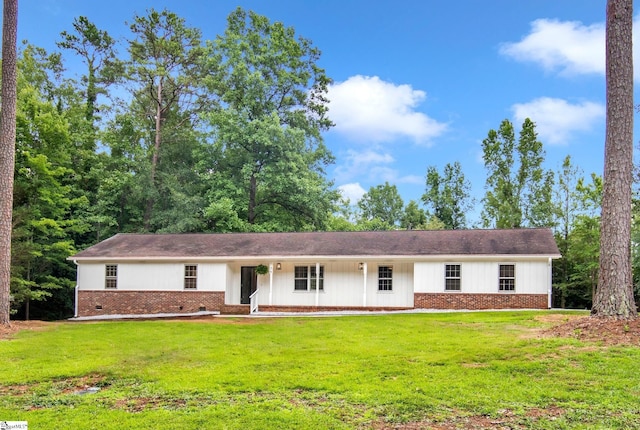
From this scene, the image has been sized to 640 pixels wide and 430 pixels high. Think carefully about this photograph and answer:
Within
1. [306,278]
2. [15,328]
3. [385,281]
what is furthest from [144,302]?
[385,281]

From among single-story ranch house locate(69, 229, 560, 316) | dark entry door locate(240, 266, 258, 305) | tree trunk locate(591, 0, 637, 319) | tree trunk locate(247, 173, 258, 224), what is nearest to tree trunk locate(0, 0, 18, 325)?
single-story ranch house locate(69, 229, 560, 316)

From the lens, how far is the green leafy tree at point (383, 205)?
47.5 m

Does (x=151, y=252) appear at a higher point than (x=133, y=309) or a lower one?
higher

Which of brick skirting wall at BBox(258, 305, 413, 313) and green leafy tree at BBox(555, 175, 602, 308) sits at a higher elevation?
green leafy tree at BBox(555, 175, 602, 308)

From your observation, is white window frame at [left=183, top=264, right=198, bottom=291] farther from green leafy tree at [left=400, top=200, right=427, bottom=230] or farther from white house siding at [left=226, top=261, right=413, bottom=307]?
green leafy tree at [left=400, top=200, right=427, bottom=230]

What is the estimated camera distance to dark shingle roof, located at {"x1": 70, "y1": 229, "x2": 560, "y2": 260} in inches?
750

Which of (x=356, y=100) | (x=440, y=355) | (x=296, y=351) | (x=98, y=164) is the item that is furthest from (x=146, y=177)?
(x=440, y=355)

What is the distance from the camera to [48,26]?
30578mm

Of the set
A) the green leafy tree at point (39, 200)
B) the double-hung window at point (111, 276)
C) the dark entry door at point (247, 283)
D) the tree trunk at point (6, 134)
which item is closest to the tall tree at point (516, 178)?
the dark entry door at point (247, 283)

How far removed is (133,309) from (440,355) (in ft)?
52.2

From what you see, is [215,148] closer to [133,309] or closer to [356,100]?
[356,100]

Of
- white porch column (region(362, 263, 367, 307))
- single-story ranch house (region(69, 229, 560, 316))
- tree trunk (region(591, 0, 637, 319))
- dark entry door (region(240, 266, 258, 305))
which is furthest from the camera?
dark entry door (region(240, 266, 258, 305))

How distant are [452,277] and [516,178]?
53.1 ft

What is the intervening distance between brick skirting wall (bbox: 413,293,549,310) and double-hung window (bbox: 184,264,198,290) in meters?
9.12
